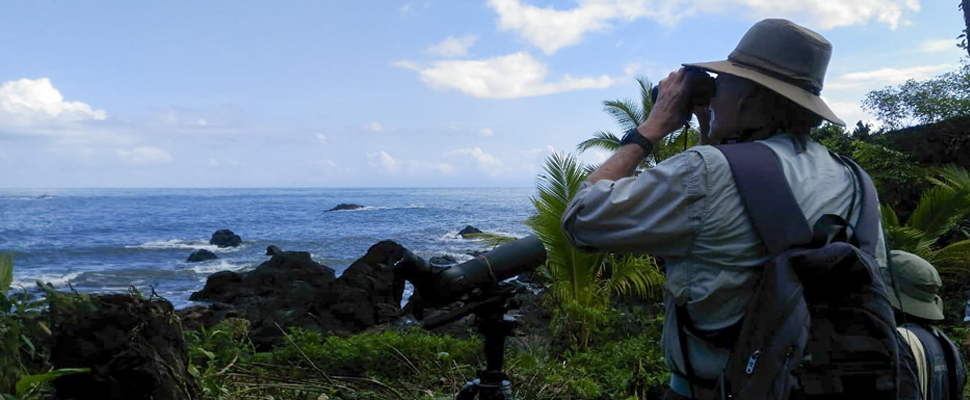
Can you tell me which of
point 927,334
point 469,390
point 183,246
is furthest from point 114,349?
point 183,246

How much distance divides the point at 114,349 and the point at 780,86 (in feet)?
8.79

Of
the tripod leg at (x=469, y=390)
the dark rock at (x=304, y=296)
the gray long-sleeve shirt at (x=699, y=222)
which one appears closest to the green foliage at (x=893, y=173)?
the dark rock at (x=304, y=296)

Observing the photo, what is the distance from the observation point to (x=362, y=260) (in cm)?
1402

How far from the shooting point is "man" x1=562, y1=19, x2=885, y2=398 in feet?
4.93

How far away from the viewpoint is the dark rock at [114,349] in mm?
2814

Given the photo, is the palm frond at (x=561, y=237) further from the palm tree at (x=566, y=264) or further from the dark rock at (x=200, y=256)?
the dark rock at (x=200, y=256)

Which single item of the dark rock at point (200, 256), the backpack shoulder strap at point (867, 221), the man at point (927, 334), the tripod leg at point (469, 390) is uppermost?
the backpack shoulder strap at point (867, 221)

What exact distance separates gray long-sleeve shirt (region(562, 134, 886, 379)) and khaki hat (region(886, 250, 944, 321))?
131 cm

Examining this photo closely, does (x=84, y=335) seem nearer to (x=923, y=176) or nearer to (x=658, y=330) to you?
(x=658, y=330)

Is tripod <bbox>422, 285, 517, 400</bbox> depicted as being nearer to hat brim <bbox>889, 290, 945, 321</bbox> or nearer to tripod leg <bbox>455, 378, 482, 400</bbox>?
tripod leg <bbox>455, 378, 482, 400</bbox>

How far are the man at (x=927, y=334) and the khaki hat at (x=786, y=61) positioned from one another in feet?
2.23

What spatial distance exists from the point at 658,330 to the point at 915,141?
9.40 m

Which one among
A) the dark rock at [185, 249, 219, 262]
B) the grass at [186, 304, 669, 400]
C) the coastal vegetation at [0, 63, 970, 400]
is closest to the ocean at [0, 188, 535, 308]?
the dark rock at [185, 249, 219, 262]

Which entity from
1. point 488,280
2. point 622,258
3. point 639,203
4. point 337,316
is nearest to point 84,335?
point 488,280
